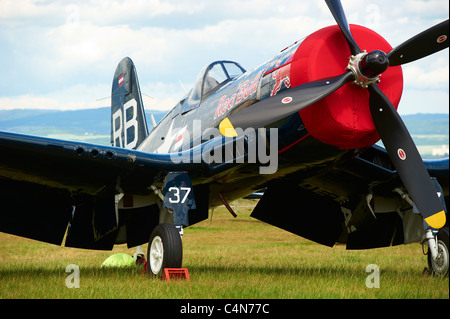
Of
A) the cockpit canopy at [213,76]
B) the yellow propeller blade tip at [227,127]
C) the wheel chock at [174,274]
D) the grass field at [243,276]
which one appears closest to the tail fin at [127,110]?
the grass field at [243,276]

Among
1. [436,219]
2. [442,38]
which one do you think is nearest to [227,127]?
[442,38]

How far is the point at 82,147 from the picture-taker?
24.6 feet

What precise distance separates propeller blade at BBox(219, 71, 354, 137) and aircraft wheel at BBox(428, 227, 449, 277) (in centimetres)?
302

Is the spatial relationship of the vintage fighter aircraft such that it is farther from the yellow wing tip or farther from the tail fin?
the tail fin

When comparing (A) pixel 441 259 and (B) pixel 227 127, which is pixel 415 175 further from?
(B) pixel 227 127

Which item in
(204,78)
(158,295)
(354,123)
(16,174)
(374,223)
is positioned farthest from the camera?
(374,223)

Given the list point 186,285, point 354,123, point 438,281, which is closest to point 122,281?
point 186,285

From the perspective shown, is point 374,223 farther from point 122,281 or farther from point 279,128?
point 122,281

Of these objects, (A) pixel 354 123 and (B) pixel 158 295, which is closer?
(B) pixel 158 295

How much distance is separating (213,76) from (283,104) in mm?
2707

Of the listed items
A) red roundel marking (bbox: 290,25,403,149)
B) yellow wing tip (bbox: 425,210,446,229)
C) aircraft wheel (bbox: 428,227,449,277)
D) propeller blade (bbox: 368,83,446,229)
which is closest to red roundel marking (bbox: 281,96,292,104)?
red roundel marking (bbox: 290,25,403,149)

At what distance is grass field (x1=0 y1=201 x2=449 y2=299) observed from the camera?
6500 millimetres

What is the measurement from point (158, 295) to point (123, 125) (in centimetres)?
713

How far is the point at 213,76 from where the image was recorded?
8.93m
